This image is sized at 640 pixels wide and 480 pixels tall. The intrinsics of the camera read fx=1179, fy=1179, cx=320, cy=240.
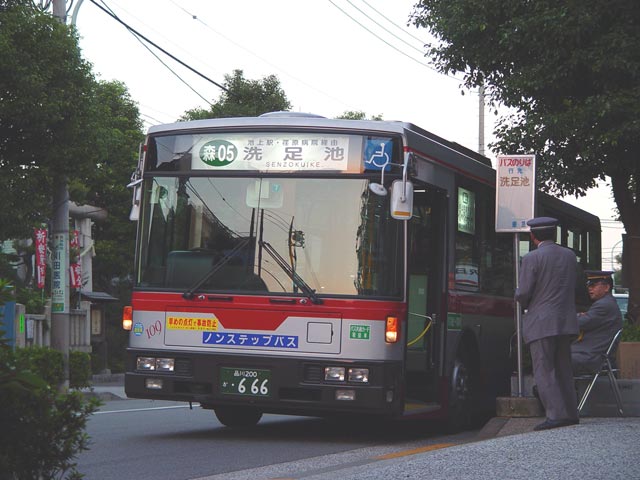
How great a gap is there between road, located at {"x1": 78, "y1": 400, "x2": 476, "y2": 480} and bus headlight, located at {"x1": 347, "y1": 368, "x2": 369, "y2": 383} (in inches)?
25.0

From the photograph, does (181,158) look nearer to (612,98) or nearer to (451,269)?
(451,269)

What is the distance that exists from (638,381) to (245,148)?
4608 millimetres

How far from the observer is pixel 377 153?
11047mm

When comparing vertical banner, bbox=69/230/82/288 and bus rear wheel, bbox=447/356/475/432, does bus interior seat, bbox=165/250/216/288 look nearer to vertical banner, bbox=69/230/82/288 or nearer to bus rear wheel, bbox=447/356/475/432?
bus rear wheel, bbox=447/356/475/432

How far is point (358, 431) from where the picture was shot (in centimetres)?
1291

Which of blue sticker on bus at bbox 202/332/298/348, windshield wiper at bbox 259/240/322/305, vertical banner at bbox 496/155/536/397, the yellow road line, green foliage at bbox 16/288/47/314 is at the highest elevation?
vertical banner at bbox 496/155/536/397

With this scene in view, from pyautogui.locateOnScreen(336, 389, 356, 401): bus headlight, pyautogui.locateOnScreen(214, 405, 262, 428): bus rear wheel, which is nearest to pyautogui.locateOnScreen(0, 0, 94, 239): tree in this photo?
pyautogui.locateOnScreen(214, 405, 262, 428): bus rear wheel

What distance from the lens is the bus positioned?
10.8 meters

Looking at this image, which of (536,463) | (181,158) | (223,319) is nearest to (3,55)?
(181,158)

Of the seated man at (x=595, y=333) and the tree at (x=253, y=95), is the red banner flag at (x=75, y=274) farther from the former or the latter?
the seated man at (x=595, y=333)

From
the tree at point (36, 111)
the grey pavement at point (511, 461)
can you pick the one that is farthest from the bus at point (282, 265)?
the tree at point (36, 111)

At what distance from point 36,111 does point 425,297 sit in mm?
8883

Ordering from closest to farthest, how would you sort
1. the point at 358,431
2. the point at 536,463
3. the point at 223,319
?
the point at 536,463, the point at 223,319, the point at 358,431

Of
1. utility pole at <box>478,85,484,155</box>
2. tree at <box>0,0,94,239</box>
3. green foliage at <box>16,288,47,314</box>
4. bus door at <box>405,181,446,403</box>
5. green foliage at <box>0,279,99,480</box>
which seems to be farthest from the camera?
utility pole at <box>478,85,484,155</box>
